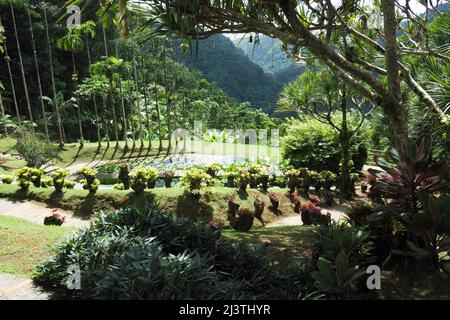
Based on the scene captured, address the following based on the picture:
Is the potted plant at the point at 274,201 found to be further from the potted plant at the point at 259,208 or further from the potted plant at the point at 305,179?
the potted plant at the point at 305,179

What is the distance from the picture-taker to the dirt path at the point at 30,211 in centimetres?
870

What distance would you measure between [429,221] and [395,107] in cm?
227

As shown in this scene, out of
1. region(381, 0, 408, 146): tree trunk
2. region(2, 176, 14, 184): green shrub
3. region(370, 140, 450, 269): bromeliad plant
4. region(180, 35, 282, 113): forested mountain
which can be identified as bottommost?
region(2, 176, 14, 184): green shrub

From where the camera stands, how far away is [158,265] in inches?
129

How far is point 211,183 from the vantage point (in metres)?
9.83

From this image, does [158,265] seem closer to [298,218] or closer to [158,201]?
[158,201]

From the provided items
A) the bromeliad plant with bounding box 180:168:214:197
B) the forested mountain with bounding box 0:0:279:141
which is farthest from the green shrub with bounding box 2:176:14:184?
the forested mountain with bounding box 0:0:279:141

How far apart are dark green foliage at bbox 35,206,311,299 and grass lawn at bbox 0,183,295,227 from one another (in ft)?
13.6

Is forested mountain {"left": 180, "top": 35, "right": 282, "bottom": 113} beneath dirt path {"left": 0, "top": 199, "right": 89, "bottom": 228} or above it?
above

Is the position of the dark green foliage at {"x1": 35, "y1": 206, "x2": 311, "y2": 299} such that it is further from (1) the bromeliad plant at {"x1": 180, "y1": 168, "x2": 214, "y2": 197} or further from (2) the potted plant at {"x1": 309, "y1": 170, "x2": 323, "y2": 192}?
(2) the potted plant at {"x1": 309, "y1": 170, "x2": 323, "y2": 192}

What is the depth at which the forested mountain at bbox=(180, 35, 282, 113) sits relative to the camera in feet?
184
